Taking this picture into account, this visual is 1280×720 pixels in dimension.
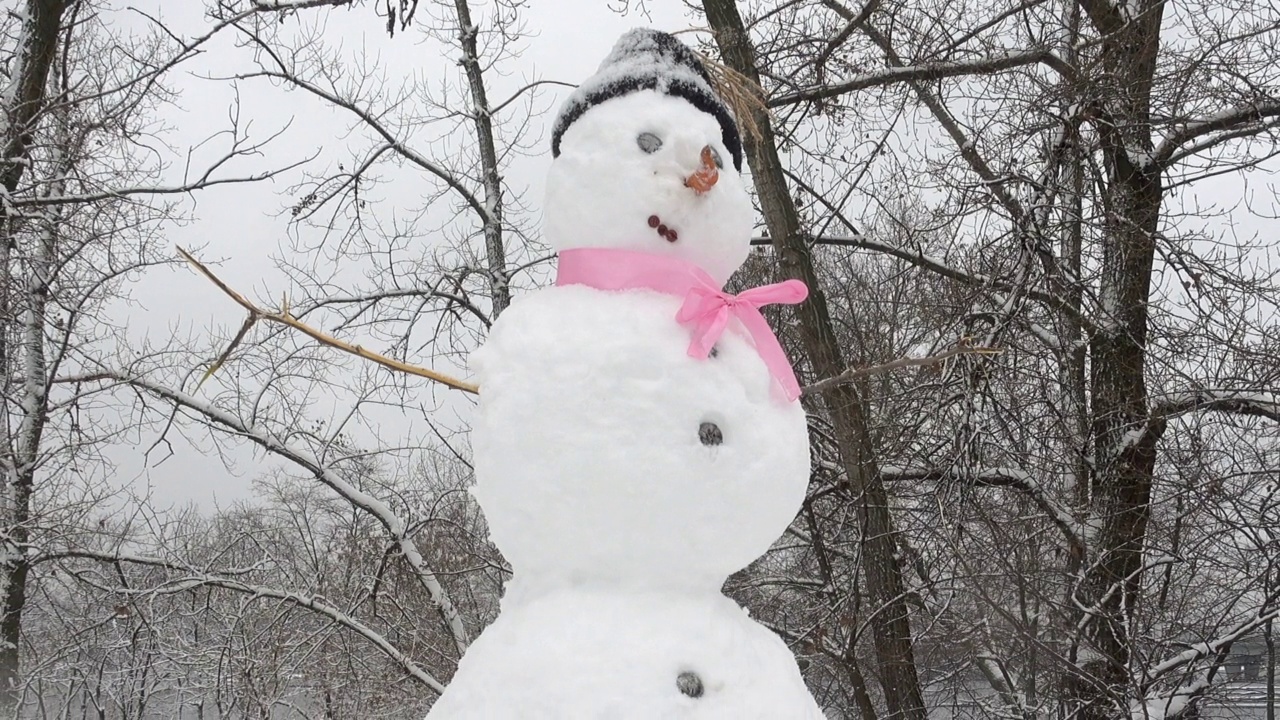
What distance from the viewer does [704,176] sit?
2074mm

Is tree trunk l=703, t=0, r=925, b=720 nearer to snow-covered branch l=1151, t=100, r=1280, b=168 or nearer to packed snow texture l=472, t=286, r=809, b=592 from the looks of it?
snow-covered branch l=1151, t=100, r=1280, b=168

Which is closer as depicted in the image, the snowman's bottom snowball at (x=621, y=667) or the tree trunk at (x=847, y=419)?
the snowman's bottom snowball at (x=621, y=667)

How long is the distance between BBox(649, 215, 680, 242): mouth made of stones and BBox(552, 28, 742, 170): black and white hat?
1.07 ft

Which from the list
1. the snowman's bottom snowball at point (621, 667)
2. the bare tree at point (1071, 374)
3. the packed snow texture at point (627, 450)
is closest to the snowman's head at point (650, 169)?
the packed snow texture at point (627, 450)

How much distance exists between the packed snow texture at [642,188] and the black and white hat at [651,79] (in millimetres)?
37

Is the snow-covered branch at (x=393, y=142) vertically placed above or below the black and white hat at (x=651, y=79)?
above

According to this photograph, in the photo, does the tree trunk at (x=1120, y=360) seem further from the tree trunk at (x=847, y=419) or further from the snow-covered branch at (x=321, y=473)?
the snow-covered branch at (x=321, y=473)

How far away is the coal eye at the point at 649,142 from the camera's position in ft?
6.96

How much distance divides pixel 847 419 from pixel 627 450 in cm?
410

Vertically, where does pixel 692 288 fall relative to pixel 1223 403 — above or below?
below

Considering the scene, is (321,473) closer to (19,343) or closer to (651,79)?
(19,343)

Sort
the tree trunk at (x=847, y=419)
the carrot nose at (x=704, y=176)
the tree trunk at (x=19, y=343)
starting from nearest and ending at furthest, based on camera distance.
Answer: the carrot nose at (x=704, y=176)
the tree trunk at (x=847, y=419)
the tree trunk at (x=19, y=343)

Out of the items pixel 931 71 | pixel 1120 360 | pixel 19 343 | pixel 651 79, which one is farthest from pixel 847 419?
pixel 19 343

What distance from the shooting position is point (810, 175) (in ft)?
28.0
